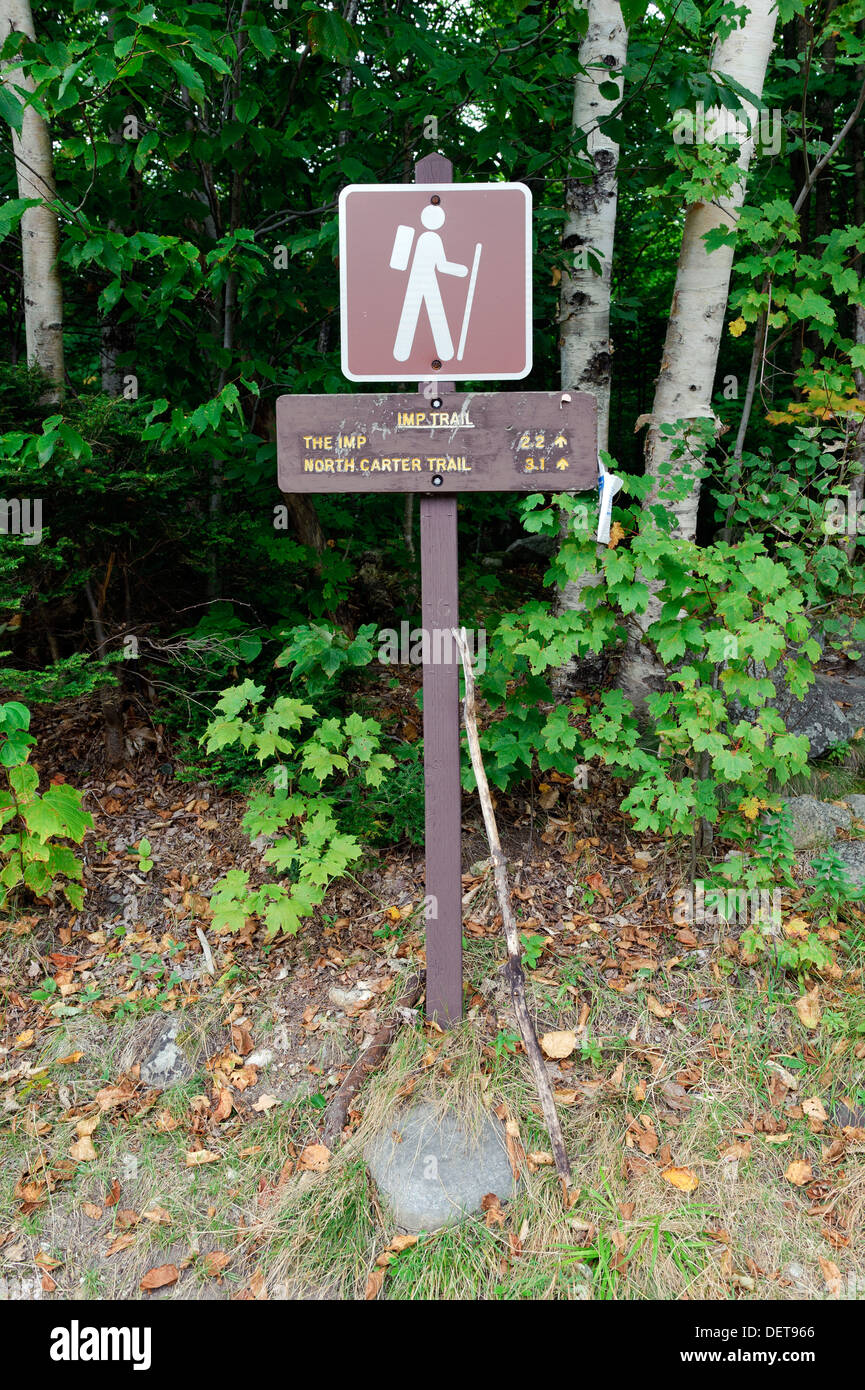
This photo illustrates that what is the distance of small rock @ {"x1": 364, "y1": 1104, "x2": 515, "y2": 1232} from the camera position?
8.79ft

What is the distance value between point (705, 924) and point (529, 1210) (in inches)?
56.3

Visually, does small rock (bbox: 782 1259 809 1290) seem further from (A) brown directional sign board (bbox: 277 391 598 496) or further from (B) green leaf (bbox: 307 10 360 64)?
(B) green leaf (bbox: 307 10 360 64)

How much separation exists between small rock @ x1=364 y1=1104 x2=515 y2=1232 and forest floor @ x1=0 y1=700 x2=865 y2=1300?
0.18 feet

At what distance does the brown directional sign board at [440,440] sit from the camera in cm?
274

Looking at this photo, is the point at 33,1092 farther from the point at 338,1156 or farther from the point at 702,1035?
the point at 702,1035

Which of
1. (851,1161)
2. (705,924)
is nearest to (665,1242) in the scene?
(851,1161)

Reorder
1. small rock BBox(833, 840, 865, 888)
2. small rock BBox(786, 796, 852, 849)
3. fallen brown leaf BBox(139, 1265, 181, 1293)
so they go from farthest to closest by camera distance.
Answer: small rock BBox(786, 796, 852, 849)
small rock BBox(833, 840, 865, 888)
fallen brown leaf BBox(139, 1265, 181, 1293)

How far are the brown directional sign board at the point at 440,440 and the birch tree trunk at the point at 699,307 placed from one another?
3.99 feet

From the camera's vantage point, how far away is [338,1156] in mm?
2840

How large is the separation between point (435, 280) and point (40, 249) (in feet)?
7.97

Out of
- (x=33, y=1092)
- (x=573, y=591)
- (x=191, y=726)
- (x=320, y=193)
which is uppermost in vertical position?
(x=320, y=193)

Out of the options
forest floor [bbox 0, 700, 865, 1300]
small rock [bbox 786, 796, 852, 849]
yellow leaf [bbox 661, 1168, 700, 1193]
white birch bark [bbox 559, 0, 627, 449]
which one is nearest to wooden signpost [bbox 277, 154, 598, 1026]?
white birch bark [bbox 559, 0, 627, 449]

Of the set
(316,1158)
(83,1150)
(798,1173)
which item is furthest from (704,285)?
(83,1150)

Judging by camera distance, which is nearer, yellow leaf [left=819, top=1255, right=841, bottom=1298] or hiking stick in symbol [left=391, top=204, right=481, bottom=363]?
yellow leaf [left=819, top=1255, right=841, bottom=1298]
